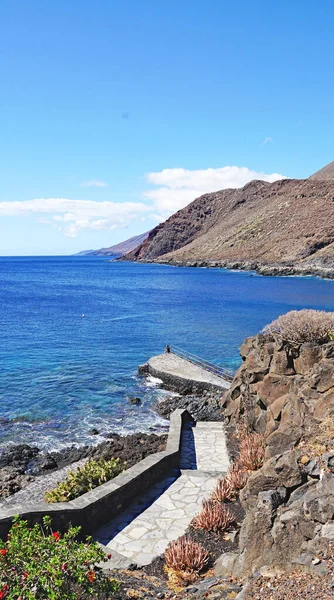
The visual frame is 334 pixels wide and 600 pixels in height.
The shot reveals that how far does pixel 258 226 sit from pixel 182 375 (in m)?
116

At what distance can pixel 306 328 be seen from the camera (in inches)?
Result: 492

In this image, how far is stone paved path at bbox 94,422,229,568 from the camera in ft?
27.6

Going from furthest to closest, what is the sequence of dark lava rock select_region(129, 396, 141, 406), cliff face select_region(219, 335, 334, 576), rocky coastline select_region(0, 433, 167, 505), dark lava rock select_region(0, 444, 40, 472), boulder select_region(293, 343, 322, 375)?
dark lava rock select_region(129, 396, 141, 406) < dark lava rock select_region(0, 444, 40, 472) < rocky coastline select_region(0, 433, 167, 505) < boulder select_region(293, 343, 322, 375) < cliff face select_region(219, 335, 334, 576)

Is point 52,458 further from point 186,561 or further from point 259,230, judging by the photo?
point 259,230

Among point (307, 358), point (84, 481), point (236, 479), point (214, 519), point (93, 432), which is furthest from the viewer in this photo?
point (93, 432)

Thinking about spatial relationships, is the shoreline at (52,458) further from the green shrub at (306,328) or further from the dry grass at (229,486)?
the green shrub at (306,328)

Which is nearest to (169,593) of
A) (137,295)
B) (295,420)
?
(295,420)

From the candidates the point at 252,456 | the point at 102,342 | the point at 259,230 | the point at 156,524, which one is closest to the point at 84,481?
the point at 156,524

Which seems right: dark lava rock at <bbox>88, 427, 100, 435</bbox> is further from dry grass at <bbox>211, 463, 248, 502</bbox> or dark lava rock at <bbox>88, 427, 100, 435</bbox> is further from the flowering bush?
the flowering bush

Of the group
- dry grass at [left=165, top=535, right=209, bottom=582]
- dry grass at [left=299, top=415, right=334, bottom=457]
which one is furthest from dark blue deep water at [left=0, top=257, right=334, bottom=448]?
dry grass at [left=299, top=415, right=334, bottom=457]

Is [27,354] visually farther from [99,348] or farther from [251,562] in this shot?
[251,562]

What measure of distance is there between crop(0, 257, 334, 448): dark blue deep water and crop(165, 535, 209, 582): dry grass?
1161 cm

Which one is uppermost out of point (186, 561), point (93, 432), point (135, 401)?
point (186, 561)

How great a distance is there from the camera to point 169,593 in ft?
21.1
